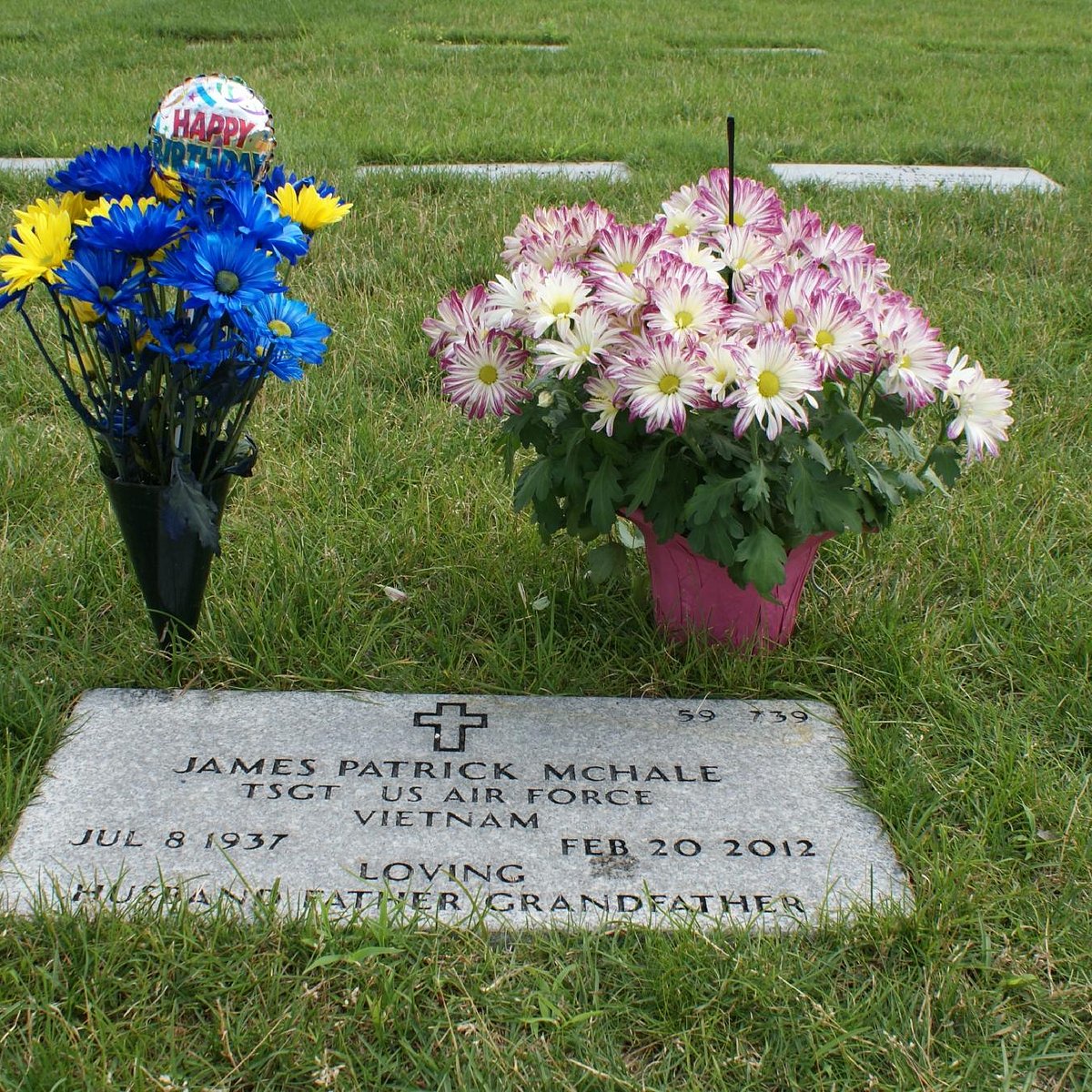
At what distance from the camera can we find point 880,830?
6.21 ft

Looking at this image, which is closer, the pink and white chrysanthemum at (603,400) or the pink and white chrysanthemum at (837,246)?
the pink and white chrysanthemum at (603,400)

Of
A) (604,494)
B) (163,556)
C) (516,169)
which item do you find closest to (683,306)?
(604,494)

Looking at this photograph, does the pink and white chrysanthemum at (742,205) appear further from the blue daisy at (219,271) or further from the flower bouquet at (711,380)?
the blue daisy at (219,271)

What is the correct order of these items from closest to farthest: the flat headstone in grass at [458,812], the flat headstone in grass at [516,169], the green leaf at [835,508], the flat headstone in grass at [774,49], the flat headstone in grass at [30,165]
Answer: the flat headstone in grass at [458,812] < the green leaf at [835,508] < the flat headstone in grass at [30,165] < the flat headstone in grass at [516,169] < the flat headstone in grass at [774,49]

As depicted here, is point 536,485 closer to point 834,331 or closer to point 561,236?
point 561,236

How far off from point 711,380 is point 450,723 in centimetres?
75

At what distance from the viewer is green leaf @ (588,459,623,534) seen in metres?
1.99

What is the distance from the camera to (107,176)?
1.94 m

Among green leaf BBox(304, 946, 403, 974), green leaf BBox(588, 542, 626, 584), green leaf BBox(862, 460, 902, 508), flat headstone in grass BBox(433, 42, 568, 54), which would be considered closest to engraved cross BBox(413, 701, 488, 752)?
green leaf BBox(588, 542, 626, 584)

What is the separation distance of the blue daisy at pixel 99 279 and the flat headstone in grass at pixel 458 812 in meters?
0.73

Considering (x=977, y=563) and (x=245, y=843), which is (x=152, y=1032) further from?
(x=977, y=563)

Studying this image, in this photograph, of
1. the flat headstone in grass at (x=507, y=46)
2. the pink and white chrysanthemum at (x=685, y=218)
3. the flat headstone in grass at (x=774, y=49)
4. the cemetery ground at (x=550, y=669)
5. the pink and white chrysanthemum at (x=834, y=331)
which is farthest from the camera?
the flat headstone in grass at (x=774, y=49)

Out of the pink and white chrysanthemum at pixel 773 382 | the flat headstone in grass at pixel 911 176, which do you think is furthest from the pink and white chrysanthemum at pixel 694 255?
the flat headstone in grass at pixel 911 176

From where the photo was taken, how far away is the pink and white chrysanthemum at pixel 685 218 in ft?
7.06
